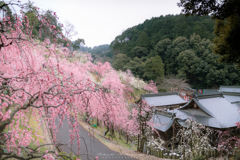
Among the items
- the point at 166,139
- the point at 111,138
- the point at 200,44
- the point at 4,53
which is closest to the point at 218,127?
the point at 166,139

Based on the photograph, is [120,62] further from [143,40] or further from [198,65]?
[198,65]

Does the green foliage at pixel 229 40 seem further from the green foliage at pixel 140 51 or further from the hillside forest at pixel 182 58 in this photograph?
the green foliage at pixel 140 51

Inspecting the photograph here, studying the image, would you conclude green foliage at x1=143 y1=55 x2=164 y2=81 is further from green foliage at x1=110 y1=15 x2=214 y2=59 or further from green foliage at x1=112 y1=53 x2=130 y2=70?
green foliage at x1=110 y1=15 x2=214 y2=59

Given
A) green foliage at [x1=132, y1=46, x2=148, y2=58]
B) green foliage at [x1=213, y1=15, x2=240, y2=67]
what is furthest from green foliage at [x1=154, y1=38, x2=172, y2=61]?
green foliage at [x1=213, y1=15, x2=240, y2=67]

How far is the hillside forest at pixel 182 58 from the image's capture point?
21.9m

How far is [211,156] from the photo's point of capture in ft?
23.9

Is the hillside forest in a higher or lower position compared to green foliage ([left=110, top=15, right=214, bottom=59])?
lower

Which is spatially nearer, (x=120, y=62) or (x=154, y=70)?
(x=154, y=70)

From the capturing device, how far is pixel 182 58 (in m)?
25.0

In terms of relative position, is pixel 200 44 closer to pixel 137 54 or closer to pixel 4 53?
pixel 137 54

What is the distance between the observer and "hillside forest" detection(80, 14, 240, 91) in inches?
862

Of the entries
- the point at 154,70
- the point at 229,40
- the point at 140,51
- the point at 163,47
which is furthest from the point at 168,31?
the point at 229,40

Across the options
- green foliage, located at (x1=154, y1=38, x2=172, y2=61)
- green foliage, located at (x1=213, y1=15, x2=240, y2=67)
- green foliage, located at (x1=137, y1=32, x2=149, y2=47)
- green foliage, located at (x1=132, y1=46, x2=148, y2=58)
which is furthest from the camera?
green foliage, located at (x1=137, y1=32, x2=149, y2=47)

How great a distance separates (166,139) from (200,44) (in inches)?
922
